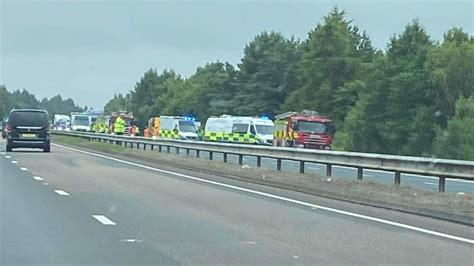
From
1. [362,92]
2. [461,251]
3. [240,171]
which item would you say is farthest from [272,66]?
[461,251]

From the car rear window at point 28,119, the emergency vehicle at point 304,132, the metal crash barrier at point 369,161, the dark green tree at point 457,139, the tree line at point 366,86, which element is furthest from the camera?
the tree line at point 366,86

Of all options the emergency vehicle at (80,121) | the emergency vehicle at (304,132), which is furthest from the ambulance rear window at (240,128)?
the emergency vehicle at (80,121)

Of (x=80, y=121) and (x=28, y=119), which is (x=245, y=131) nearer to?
(x=28, y=119)

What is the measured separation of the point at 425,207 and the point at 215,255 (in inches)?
298

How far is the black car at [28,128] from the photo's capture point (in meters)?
44.3

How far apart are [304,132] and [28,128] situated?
20.9 m

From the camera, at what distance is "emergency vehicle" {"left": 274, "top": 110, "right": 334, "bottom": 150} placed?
195ft

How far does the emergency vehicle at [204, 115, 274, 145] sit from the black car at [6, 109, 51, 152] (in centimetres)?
2035

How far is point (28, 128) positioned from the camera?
44.3m

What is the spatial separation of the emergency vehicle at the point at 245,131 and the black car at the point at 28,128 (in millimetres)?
20353

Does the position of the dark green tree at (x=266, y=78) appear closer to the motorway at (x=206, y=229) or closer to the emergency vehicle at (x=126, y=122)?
the emergency vehicle at (x=126, y=122)

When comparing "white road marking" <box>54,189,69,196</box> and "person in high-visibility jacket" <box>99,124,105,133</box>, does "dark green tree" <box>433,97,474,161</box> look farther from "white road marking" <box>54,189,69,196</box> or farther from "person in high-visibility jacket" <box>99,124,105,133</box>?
"white road marking" <box>54,189,69,196</box>

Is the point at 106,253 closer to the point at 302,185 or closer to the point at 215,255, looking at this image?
the point at 215,255

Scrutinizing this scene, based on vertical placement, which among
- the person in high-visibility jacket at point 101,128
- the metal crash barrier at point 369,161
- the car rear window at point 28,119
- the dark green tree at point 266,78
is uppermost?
the dark green tree at point 266,78
